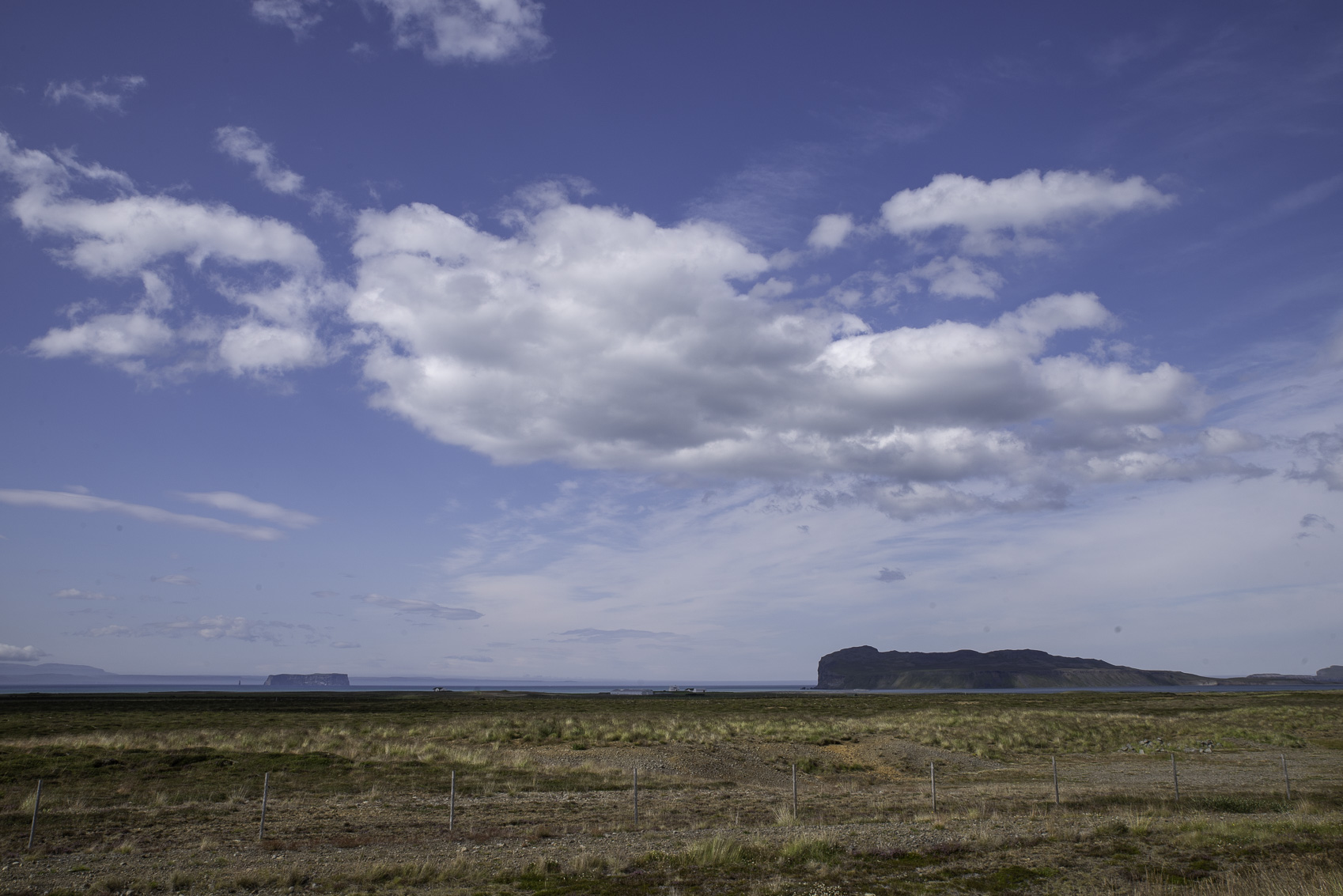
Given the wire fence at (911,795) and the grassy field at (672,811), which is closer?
the grassy field at (672,811)

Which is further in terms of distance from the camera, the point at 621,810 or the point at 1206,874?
Answer: the point at 621,810

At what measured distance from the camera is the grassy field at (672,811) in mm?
13750

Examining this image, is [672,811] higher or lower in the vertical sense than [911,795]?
higher

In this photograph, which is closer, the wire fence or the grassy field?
the grassy field

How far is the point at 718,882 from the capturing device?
44.3 feet

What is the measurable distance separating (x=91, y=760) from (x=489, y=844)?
22.7 meters

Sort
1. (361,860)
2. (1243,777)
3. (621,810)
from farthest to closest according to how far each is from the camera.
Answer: (1243,777)
(621,810)
(361,860)

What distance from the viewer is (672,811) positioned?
72.1ft

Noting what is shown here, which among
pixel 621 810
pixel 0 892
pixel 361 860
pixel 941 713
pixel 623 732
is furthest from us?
pixel 941 713

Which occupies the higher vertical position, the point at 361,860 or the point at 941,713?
the point at 361,860

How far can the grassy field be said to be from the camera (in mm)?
13750

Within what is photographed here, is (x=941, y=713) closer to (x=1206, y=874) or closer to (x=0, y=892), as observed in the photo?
(x=1206, y=874)

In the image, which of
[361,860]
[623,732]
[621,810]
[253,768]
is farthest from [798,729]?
[361,860]

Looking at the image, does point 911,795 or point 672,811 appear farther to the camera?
point 911,795
